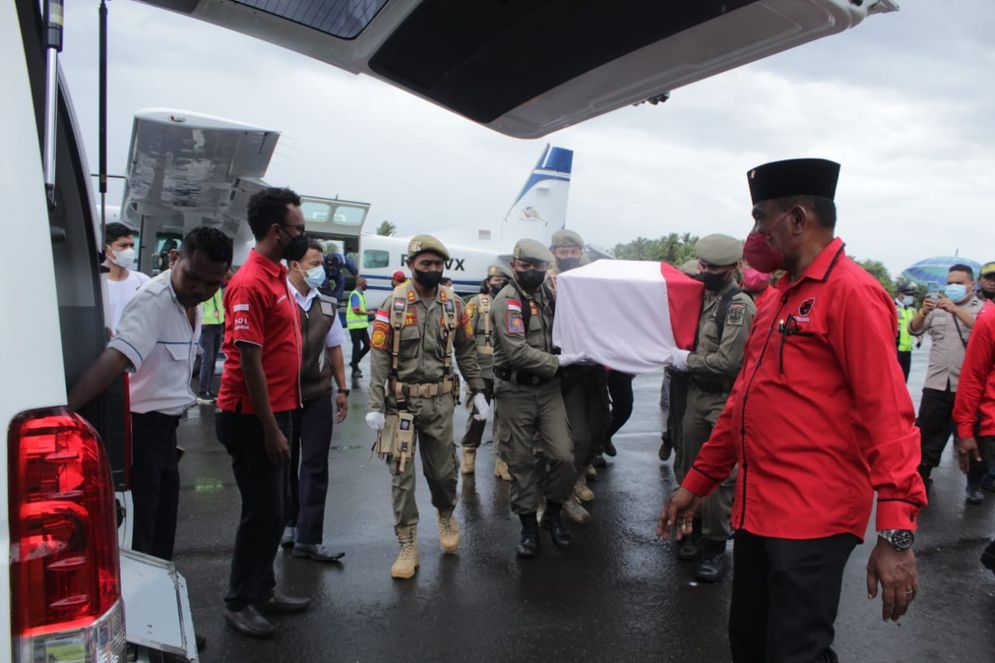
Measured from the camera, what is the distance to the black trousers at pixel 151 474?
9.32ft

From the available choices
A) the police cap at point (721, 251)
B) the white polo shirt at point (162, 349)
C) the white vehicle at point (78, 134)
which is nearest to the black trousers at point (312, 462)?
the white polo shirt at point (162, 349)

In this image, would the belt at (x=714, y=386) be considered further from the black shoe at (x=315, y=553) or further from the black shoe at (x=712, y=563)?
the black shoe at (x=315, y=553)

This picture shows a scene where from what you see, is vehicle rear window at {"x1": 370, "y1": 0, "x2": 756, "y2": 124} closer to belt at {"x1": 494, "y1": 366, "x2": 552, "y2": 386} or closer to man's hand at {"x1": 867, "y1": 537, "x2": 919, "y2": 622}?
man's hand at {"x1": 867, "y1": 537, "x2": 919, "y2": 622}

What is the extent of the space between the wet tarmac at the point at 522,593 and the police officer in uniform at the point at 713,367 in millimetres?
206

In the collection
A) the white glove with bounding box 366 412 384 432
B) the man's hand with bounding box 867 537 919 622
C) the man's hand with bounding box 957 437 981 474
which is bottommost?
the man's hand with bounding box 957 437 981 474

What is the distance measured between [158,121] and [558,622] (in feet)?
28.8

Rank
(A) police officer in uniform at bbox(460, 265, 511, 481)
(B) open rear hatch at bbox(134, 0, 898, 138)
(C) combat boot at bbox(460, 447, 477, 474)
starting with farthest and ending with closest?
(C) combat boot at bbox(460, 447, 477, 474) → (A) police officer in uniform at bbox(460, 265, 511, 481) → (B) open rear hatch at bbox(134, 0, 898, 138)

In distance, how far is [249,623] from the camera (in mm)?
Result: 3160

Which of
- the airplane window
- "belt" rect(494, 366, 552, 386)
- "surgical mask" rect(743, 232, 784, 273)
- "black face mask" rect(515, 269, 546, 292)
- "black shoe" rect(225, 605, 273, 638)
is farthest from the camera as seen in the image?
the airplane window

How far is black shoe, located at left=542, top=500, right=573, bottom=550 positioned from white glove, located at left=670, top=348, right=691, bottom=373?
48.4 inches

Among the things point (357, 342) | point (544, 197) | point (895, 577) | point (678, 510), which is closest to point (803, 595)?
point (895, 577)

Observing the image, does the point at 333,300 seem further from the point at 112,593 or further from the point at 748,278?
the point at 112,593

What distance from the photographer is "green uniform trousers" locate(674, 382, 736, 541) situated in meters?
4.01

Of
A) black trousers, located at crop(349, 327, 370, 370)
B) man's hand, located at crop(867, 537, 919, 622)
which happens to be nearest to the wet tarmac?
man's hand, located at crop(867, 537, 919, 622)
